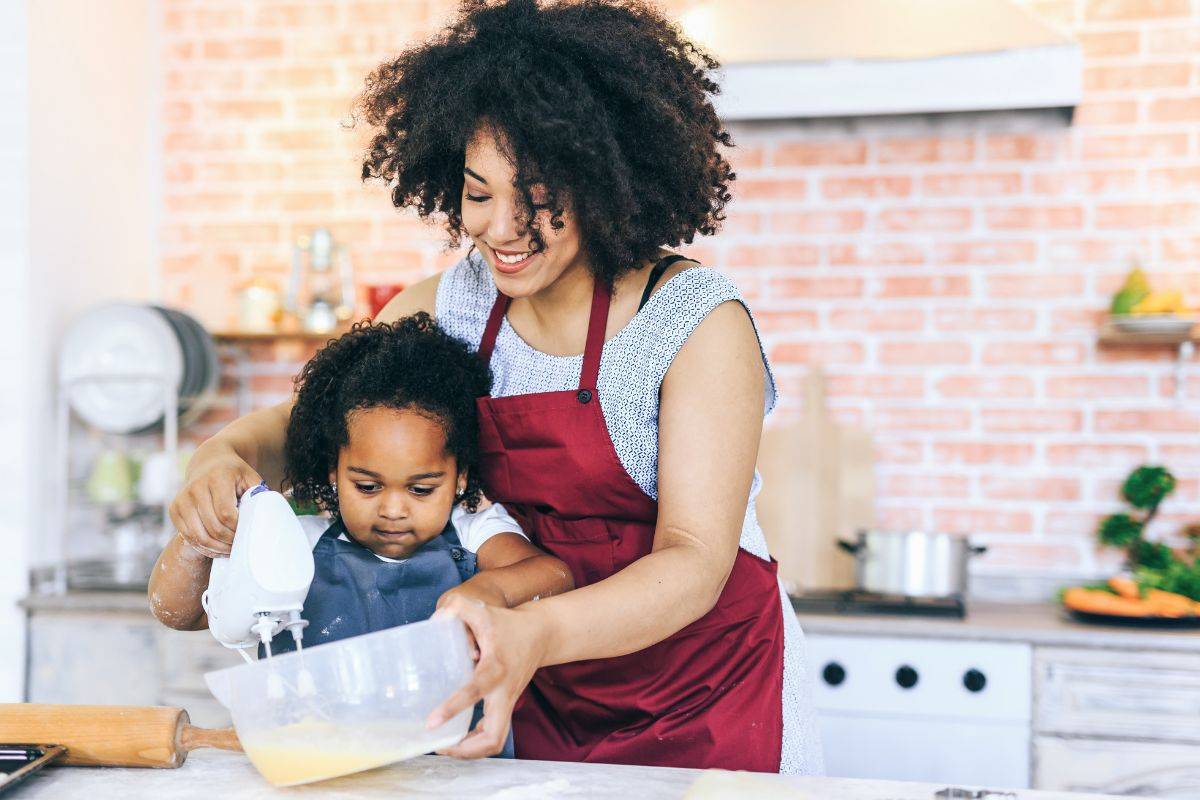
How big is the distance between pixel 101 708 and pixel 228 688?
0.31 metres

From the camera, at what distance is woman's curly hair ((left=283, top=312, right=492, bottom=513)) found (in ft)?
4.60

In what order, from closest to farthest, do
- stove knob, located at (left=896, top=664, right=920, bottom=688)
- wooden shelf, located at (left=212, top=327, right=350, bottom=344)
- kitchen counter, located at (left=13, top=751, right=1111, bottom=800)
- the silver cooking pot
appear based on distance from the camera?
kitchen counter, located at (left=13, top=751, right=1111, bottom=800)
stove knob, located at (left=896, top=664, right=920, bottom=688)
the silver cooking pot
wooden shelf, located at (left=212, top=327, right=350, bottom=344)

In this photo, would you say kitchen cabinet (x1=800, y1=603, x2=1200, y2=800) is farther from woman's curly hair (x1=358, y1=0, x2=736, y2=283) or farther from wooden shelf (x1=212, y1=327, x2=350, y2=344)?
wooden shelf (x1=212, y1=327, x2=350, y2=344)

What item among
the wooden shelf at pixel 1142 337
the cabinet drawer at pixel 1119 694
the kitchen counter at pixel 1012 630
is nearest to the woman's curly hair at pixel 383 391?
the kitchen counter at pixel 1012 630

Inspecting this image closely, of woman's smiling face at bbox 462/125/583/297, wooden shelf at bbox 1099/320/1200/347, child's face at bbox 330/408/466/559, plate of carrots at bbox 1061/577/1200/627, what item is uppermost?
woman's smiling face at bbox 462/125/583/297

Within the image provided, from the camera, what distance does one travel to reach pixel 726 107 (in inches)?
102

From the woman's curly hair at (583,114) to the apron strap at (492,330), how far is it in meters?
0.19

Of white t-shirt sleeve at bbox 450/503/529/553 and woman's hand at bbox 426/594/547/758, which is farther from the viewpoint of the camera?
white t-shirt sleeve at bbox 450/503/529/553

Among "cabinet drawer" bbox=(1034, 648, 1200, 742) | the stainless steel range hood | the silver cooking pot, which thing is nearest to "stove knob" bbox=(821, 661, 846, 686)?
the silver cooking pot

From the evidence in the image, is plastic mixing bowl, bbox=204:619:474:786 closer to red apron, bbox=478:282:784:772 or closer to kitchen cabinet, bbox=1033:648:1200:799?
red apron, bbox=478:282:784:772

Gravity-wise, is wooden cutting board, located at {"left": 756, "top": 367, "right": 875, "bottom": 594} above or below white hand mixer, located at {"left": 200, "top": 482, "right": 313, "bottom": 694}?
below

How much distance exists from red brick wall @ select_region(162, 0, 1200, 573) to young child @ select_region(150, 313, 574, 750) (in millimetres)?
1617

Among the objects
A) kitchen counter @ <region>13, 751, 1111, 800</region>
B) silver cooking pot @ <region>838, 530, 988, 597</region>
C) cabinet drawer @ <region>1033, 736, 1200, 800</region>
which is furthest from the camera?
silver cooking pot @ <region>838, 530, 988, 597</region>

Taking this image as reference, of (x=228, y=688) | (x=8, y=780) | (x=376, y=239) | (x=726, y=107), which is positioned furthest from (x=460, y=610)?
(x=376, y=239)
